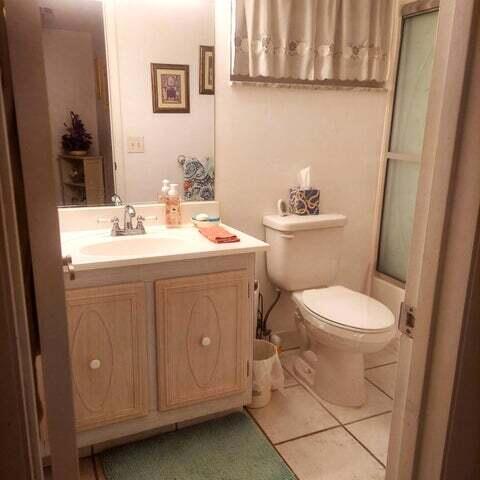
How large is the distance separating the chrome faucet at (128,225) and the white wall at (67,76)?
392 mm

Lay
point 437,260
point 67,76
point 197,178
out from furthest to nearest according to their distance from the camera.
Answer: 1. point 197,178
2. point 67,76
3. point 437,260

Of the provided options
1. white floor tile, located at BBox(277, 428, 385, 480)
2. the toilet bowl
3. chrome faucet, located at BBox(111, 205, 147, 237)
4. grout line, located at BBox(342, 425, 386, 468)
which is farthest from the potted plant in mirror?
grout line, located at BBox(342, 425, 386, 468)

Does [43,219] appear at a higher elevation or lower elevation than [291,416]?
higher

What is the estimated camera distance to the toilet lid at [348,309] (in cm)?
206

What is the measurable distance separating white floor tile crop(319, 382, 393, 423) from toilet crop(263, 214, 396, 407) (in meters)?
0.03

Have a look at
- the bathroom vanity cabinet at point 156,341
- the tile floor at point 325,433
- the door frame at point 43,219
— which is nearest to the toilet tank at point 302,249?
the bathroom vanity cabinet at point 156,341

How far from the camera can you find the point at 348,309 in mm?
2182

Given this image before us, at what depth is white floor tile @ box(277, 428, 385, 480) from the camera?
1786mm

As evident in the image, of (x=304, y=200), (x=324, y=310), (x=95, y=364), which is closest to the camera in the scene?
(x=95, y=364)

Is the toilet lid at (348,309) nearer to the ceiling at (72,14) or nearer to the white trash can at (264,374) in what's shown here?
the white trash can at (264,374)

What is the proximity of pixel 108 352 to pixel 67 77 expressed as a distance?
1.18 metres

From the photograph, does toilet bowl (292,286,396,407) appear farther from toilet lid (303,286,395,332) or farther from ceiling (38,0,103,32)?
ceiling (38,0,103,32)

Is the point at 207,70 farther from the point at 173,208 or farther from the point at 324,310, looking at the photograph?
the point at 324,310

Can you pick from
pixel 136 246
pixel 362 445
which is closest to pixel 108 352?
pixel 136 246
